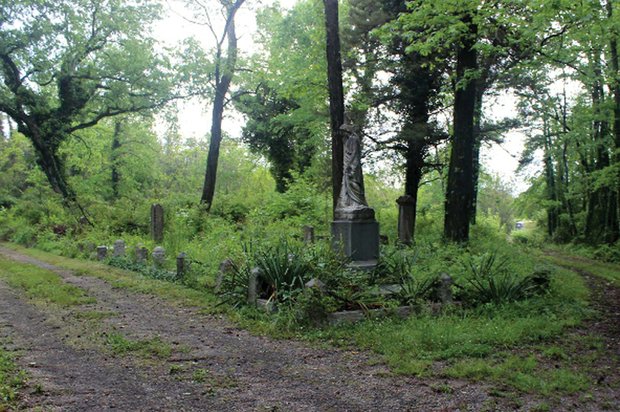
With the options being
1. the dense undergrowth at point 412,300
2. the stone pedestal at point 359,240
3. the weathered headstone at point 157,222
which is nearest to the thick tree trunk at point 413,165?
the dense undergrowth at point 412,300

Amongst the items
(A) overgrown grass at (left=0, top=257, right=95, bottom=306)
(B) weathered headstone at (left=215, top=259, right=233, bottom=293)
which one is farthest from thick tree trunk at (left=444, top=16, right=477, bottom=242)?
(A) overgrown grass at (left=0, top=257, right=95, bottom=306)

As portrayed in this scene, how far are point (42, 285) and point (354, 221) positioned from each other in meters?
6.53

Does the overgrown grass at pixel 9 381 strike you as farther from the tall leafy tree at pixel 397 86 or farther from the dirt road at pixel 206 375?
the tall leafy tree at pixel 397 86

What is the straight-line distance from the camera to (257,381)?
15.6 ft

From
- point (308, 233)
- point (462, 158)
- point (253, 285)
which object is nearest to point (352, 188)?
point (253, 285)

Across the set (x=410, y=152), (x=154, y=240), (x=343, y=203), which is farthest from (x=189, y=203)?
(x=343, y=203)

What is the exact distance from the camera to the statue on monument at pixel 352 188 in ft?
32.3

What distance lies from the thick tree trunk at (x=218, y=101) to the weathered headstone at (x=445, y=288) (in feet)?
52.1

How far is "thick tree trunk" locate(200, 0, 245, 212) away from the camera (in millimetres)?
22469

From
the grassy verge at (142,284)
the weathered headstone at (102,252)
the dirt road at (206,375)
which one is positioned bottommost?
→ the dirt road at (206,375)

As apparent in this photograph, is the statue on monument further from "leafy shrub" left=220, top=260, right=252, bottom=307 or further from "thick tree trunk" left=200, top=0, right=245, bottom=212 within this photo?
"thick tree trunk" left=200, top=0, right=245, bottom=212

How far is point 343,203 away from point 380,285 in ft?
7.67

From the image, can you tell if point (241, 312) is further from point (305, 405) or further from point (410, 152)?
point (410, 152)

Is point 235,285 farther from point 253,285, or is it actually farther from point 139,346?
point 139,346
